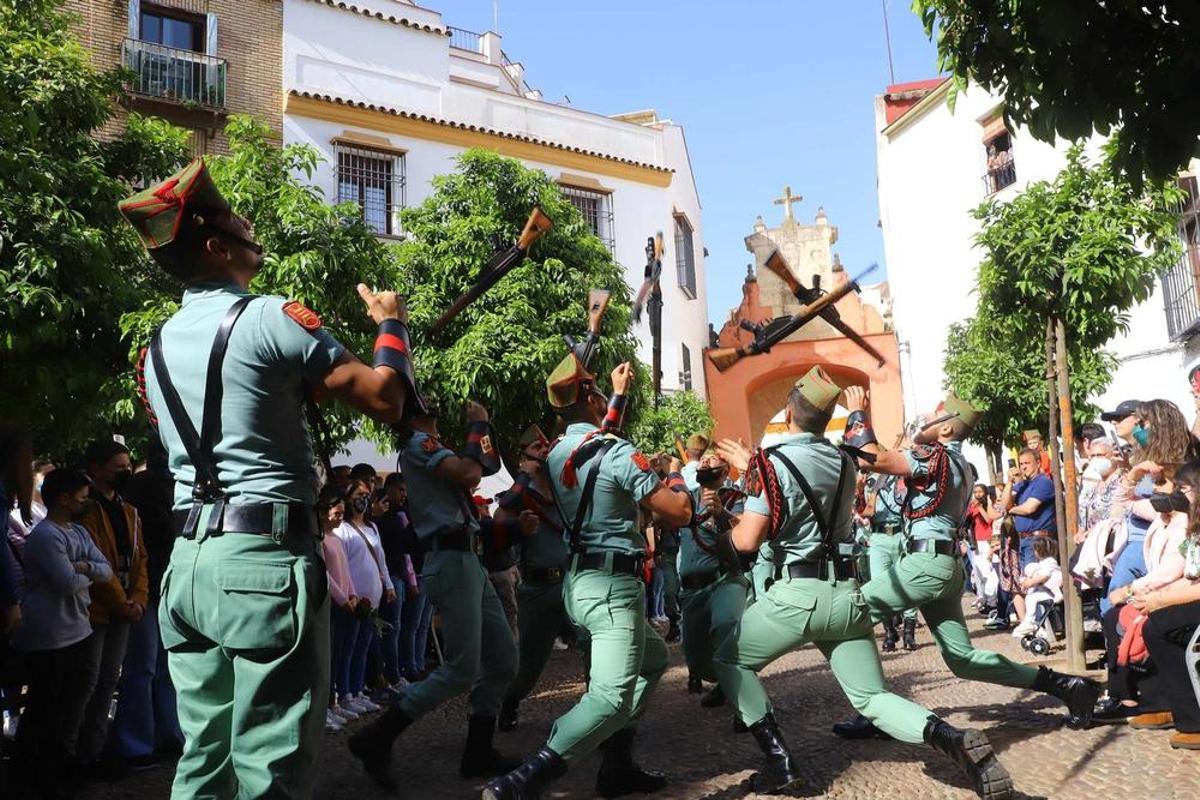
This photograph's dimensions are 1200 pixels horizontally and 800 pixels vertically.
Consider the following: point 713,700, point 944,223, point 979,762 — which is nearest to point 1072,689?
point 979,762

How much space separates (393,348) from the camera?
2.87 m

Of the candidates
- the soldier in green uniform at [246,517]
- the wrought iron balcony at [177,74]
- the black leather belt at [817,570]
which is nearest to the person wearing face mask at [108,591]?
the soldier in green uniform at [246,517]

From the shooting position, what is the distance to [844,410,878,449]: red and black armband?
6.16 metres

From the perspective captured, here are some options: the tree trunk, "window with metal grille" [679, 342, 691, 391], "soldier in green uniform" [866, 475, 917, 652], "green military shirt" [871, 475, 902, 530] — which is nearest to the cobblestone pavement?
"soldier in green uniform" [866, 475, 917, 652]

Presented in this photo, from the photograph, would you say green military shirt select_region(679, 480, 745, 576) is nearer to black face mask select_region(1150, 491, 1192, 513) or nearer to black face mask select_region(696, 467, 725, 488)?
black face mask select_region(696, 467, 725, 488)

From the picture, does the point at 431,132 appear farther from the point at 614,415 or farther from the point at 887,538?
the point at 614,415

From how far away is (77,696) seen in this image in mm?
5570

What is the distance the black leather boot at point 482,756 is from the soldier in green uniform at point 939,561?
1.97 meters

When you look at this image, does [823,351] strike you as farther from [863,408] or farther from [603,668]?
[603,668]

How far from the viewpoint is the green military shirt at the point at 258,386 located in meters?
2.84

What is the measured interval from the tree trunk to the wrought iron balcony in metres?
15.7

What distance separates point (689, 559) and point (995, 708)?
216cm

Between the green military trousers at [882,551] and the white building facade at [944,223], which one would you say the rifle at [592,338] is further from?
the white building facade at [944,223]

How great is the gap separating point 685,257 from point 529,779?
24.0 metres
